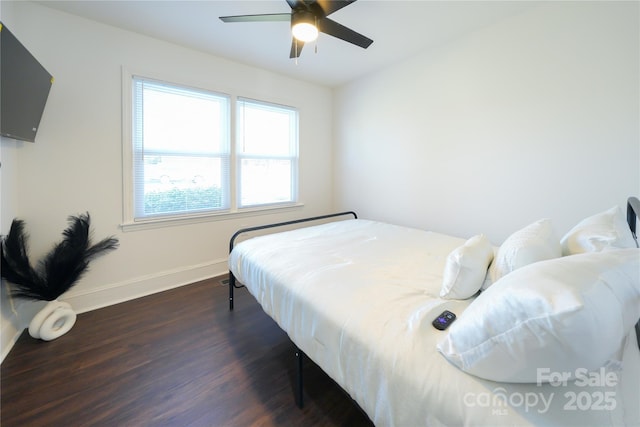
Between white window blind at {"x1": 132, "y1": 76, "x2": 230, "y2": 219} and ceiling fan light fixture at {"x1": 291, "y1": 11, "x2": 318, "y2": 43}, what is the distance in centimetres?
158

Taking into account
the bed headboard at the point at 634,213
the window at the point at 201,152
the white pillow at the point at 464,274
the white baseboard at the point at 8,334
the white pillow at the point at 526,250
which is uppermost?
the window at the point at 201,152

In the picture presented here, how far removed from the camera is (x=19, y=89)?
1.68 meters

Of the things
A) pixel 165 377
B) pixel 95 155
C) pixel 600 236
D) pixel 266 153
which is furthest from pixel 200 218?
pixel 600 236

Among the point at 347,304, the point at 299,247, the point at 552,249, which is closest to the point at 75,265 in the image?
the point at 299,247

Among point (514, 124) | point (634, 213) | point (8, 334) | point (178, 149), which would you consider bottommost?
point (8, 334)

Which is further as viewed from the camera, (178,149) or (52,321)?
(178,149)

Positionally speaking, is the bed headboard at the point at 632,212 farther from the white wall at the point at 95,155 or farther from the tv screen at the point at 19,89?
the tv screen at the point at 19,89

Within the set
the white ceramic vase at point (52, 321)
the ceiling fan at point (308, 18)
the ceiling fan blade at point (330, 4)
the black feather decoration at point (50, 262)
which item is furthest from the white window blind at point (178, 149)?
the ceiling fan blade at point (330, 4)

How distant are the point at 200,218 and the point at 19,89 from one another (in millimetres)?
1673

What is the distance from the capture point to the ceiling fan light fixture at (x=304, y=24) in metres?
1.70

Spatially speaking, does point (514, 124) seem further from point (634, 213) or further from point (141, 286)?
point (141, 286)

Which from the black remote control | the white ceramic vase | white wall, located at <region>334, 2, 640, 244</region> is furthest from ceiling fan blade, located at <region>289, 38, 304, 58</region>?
the white ceramic vase

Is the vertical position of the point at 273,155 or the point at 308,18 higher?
the point at 308,18

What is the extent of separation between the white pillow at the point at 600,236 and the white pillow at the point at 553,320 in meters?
0.37
